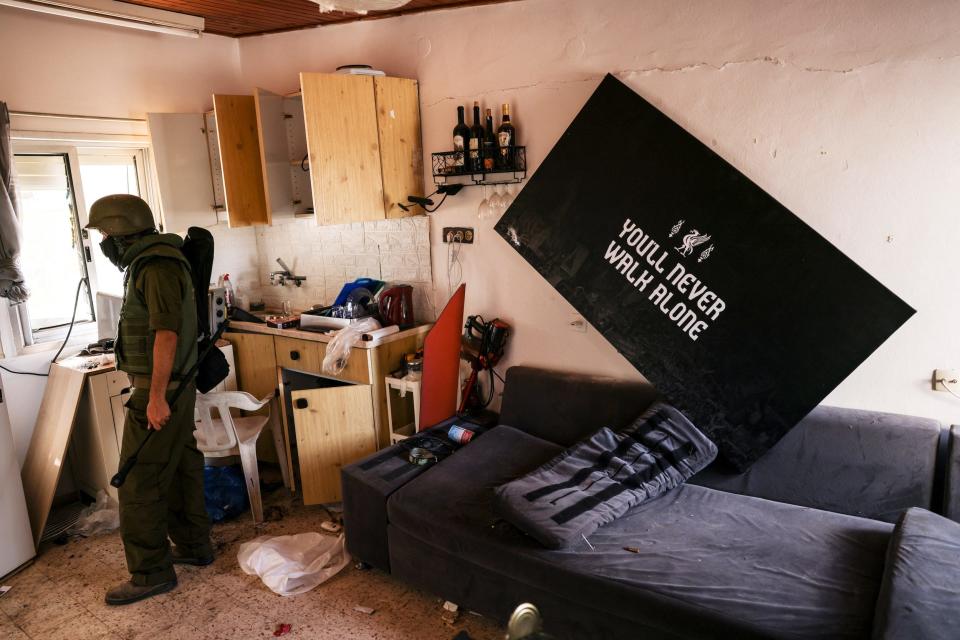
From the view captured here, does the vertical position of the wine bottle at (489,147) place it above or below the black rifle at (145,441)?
above

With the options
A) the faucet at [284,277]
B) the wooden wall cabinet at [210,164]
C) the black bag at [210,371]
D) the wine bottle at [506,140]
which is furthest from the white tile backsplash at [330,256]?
the black bag at [210,371]

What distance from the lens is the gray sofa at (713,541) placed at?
5.65ft

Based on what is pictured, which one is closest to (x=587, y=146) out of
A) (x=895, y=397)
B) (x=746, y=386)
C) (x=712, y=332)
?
(x=712, y=332)

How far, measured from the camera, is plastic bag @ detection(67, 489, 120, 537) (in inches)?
124

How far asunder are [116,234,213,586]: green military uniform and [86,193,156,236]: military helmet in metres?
0.09

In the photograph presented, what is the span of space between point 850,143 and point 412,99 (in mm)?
2138

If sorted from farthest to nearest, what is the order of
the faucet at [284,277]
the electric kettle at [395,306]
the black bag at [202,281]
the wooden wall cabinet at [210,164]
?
the faucet at [284,277]
the wooden wall cabinet at [210,164]
the electric kettle at [395,306]
the black bag at [202,281]

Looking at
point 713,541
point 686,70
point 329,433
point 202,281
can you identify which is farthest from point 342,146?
point 713,541

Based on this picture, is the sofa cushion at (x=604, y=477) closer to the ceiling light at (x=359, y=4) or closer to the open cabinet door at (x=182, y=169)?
the ceiling light at (x=359, y=4)

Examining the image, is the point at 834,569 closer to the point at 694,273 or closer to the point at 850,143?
the point at 694,273

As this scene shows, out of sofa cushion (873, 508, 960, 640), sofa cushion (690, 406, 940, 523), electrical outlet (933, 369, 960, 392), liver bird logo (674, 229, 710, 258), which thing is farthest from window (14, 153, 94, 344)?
electrical outlet (933, 369, 960, 392)

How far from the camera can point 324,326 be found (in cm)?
344

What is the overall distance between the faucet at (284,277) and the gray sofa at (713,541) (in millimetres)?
1770

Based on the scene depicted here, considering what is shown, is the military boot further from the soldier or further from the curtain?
the curtain
